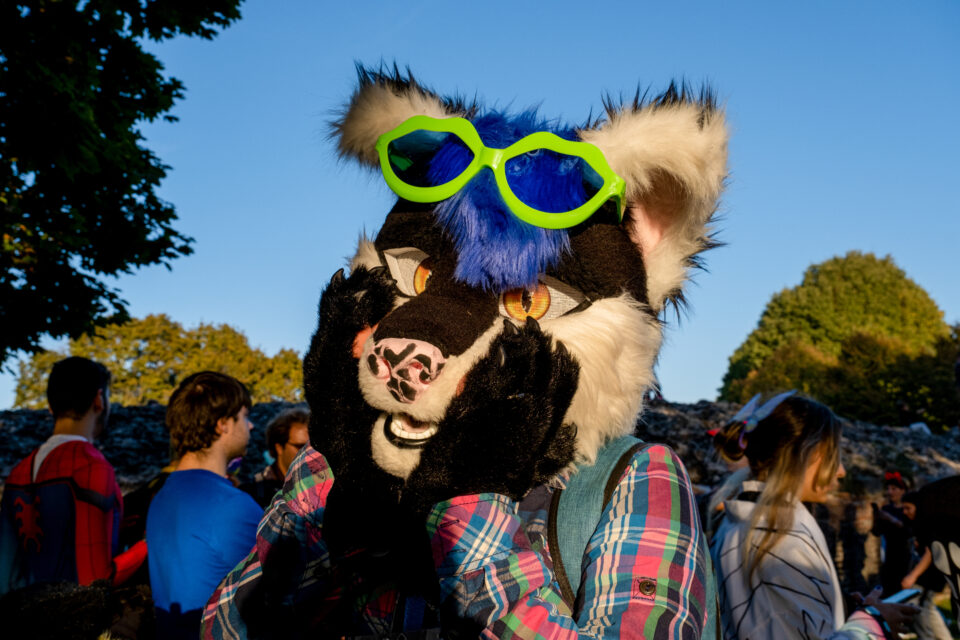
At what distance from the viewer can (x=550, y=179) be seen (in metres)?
1.61

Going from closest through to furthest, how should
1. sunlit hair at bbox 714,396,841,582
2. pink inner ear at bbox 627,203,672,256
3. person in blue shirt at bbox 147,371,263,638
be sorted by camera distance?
pink inner ear at bbox 627,203,672,256 → sunlit hair at bbox 714,396,841,582 → person in blue shirt at bbox 147,371,263,638

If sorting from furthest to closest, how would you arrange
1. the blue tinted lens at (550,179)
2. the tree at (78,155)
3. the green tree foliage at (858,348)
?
the green tree foliage at (858,348) → the tree at (78,155) → the blue tinted lens at (550,179)

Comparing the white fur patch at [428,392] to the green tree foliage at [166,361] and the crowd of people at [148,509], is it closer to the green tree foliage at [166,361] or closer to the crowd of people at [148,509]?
the crowd of people at [148,509]

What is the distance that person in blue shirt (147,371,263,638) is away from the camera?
2.66 m

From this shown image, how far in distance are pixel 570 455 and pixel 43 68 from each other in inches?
288

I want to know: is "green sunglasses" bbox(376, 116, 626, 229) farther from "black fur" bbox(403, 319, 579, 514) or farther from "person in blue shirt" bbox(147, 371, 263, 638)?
"person in blue shirt" bbox(147, 371, 263, 638)

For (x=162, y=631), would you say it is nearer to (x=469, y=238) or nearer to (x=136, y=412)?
(x=469, y=238)

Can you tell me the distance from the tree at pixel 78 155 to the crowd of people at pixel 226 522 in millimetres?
4599

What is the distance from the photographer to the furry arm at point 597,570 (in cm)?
123

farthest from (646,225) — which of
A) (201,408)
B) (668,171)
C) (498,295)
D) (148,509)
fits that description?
(148,509)

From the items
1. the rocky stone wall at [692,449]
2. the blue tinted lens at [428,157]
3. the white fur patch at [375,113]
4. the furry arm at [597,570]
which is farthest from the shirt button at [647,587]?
the rocky stone wall at [692,449]

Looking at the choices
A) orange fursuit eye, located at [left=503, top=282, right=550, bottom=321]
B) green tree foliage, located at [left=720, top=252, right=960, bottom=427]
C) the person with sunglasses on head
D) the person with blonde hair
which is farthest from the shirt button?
green tree foliage, located at [left=720, top=252, right=960, bottom=427]

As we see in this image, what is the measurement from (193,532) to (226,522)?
13 centimetres

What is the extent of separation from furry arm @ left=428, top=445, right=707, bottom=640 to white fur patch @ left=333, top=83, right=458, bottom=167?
1.00 metres
